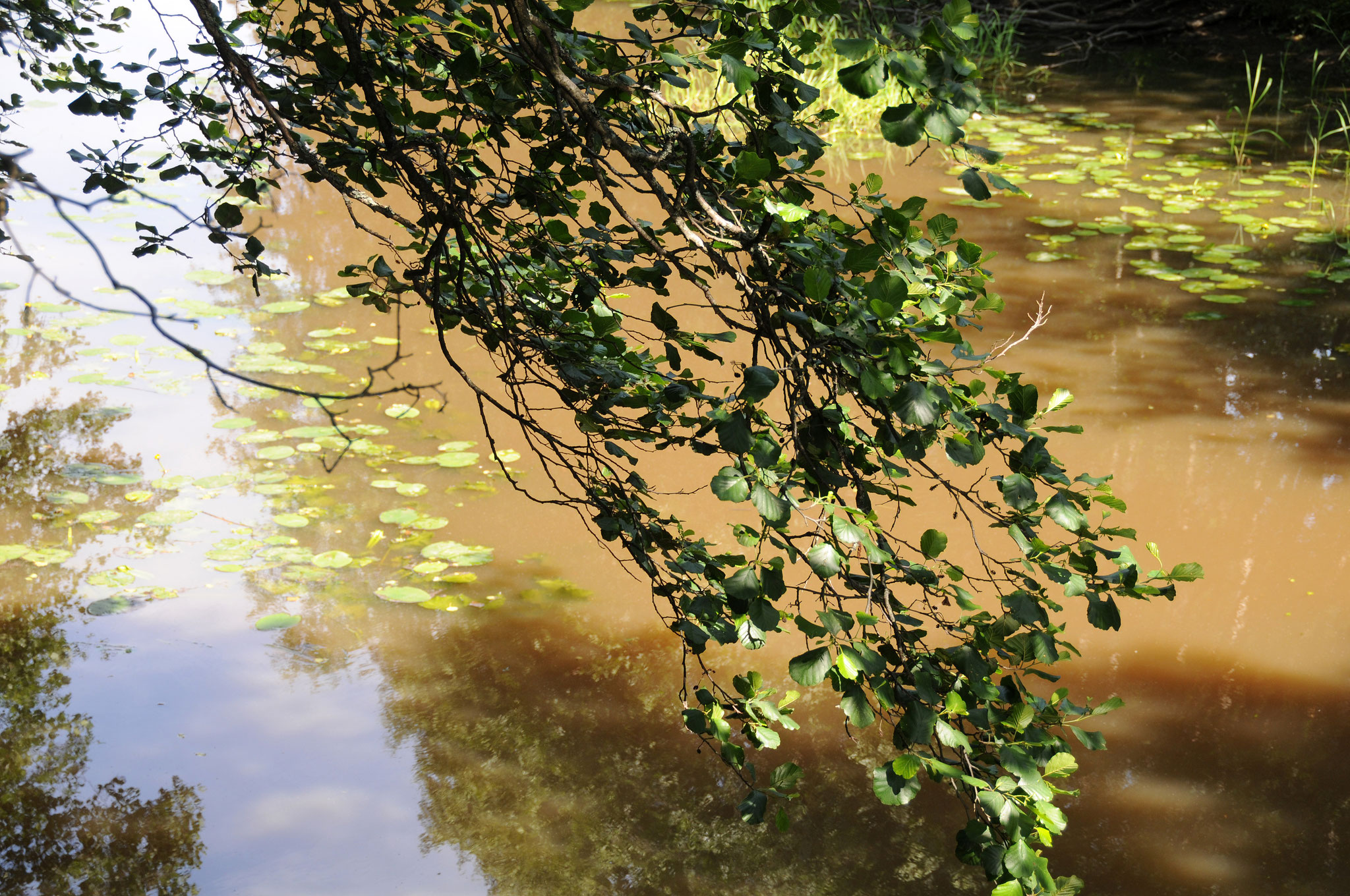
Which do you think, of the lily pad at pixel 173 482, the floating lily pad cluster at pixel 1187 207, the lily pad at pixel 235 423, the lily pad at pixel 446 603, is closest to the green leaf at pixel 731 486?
the lily pad at pixel 446 603

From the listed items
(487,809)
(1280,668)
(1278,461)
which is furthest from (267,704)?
(1278,461)

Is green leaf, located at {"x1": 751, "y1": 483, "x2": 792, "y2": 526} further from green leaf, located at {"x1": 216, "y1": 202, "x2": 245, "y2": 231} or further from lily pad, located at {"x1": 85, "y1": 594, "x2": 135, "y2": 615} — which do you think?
lily pad, located at {"x1": 85, "y1": 594, "x2": 135, "y2": 615}

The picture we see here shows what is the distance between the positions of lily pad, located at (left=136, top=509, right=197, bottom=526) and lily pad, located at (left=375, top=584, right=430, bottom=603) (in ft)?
2.32

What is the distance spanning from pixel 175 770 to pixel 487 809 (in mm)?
705

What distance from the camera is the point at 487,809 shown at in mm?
2277

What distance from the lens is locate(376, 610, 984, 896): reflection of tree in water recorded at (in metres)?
2.14

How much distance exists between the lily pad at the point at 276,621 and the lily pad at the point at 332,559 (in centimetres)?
20

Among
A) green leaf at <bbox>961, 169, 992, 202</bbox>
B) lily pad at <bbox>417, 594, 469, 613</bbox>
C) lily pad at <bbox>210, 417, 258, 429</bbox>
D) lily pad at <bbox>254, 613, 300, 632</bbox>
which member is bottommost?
lily pad at <bbox>254, 613, 300, 632</bbox>

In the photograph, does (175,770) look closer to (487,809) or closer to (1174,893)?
(487,809)

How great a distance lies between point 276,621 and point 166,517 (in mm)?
637

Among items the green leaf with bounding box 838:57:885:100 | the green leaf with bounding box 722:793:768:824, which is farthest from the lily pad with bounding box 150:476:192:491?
the green leaf with bounding box 838:57:885:100

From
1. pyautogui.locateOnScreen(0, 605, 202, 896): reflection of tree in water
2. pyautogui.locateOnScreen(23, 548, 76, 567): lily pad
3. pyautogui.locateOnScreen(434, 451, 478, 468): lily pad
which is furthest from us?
pyautogui.locateOnScreen(434, 451, 478, 468): lily pad

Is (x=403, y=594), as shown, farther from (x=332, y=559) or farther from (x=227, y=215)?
(x=227, y=215)

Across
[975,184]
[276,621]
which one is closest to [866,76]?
[975,184]
